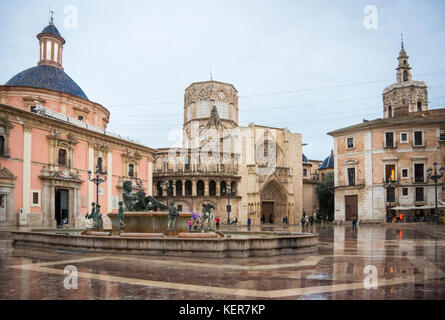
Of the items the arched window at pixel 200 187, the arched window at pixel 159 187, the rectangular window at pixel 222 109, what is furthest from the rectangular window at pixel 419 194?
the arched window at pixel 159 187

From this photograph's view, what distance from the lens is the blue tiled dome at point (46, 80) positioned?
36781 mm

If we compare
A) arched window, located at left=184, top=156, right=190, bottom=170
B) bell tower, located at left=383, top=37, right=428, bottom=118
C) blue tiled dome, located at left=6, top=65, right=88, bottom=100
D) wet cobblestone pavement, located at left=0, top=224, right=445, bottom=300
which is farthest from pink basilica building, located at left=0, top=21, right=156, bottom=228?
bell tower, located at left=383, top=37, right=428, bottom=118

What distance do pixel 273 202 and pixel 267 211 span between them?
1667 millimetres

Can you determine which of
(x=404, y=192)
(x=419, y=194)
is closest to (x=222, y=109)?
(x=404, y=192)

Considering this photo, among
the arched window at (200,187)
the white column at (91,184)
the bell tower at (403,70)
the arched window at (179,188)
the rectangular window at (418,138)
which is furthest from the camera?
the bell tower at (403,70)

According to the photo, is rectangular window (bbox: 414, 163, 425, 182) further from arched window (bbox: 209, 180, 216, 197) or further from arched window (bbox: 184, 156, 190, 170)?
arched window (bbox: 184, 156, 190, 170)

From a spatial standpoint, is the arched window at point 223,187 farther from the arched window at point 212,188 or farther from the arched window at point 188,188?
the arched window at point 188,188

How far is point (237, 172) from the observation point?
49.8 m

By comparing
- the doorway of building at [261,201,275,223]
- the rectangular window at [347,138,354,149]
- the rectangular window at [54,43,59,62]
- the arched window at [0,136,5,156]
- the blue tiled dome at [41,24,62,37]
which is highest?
the blue tiled dome at [41,24,62,37]

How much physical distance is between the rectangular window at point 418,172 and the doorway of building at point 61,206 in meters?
36.3

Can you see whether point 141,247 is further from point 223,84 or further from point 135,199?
point 223,84

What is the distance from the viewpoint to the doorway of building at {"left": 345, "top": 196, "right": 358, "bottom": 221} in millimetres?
43438

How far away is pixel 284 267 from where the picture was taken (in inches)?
390

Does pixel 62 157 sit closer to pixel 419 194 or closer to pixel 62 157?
pixel 62 157
